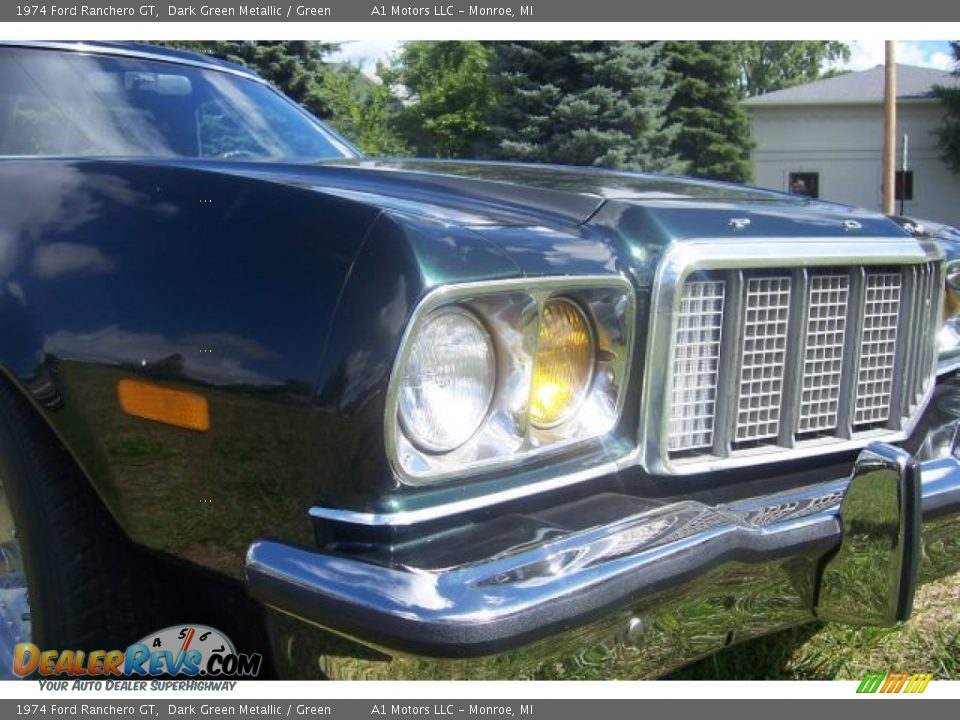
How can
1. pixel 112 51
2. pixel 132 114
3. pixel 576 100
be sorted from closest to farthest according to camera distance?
pixel 132 114 → pixel 112 51 → pixel 576 100

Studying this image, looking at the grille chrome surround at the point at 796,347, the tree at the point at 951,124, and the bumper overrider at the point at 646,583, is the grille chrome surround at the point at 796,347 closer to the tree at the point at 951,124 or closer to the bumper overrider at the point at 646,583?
the bumper overrider at the point at 646,583

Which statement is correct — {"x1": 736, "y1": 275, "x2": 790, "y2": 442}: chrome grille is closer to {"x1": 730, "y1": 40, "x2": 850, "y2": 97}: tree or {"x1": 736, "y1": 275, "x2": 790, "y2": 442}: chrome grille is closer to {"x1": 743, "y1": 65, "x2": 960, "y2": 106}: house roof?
{"x1": 743, "y1": 65, "x2": 960, "y2": 106}: house roof

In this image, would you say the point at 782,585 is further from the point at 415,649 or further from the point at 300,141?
the point at 300,141

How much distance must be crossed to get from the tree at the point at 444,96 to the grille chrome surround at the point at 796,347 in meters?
25.4

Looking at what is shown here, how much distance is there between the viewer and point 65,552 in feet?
6.40

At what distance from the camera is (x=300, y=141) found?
3500 millimetres

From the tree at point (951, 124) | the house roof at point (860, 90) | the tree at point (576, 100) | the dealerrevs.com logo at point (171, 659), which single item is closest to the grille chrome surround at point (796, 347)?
the dealerrevs.com logo at point (171, 659)

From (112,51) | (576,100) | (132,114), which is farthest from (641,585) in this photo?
(576,100)

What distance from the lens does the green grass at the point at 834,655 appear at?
271 cm

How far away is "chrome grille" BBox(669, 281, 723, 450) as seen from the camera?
200cm

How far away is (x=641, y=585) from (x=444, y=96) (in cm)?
2874

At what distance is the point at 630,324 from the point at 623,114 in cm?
1983

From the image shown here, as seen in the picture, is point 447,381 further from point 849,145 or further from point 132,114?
point 849,145
